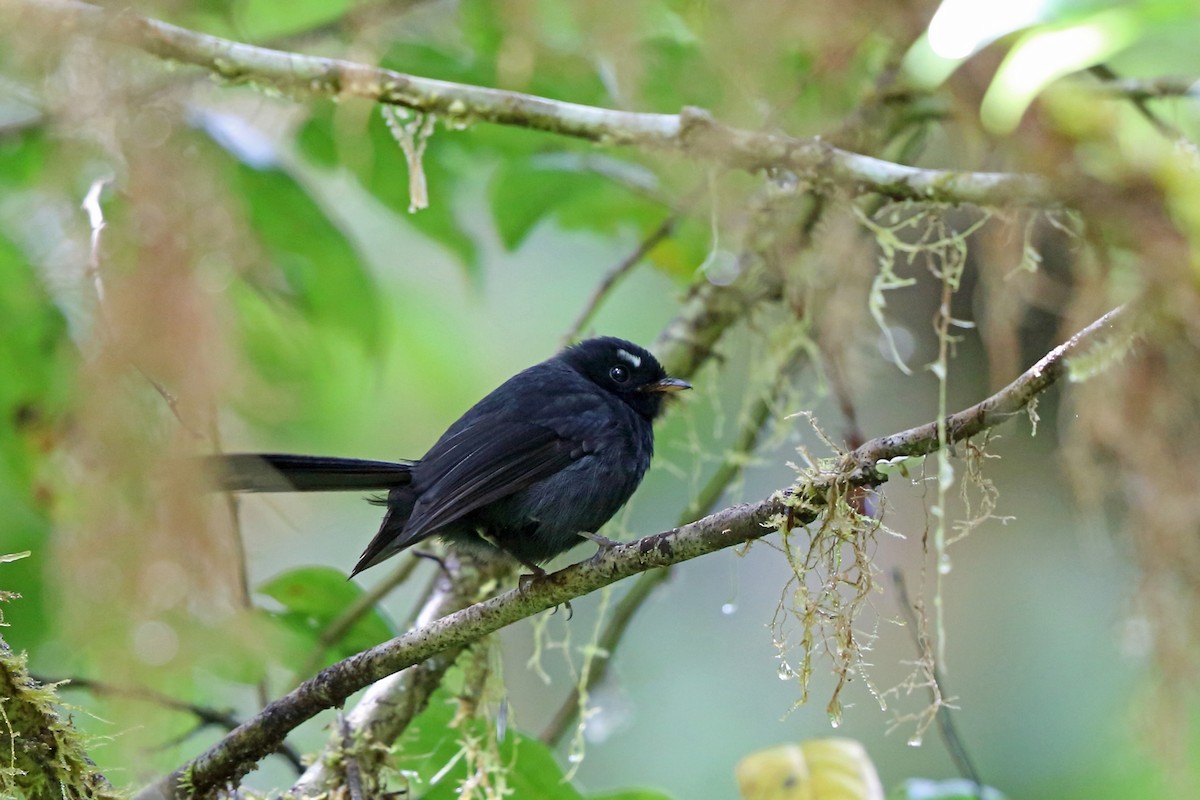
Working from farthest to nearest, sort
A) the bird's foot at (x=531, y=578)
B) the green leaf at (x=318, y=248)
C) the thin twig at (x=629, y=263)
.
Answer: the thin twig at (x=629, y=263) → the green leaf at (x=318, y=248) → the bird's foot at (x=531, y=578)

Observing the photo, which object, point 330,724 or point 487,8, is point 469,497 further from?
point 487,8

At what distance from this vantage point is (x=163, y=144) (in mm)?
2139

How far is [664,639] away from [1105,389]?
5.33m

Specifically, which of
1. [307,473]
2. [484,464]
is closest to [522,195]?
[484,464]

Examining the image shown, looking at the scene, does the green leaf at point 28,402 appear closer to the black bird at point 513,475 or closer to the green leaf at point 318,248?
the green leaf at point 318,248

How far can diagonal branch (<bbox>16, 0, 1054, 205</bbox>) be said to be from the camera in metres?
2.82

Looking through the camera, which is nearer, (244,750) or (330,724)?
(244,750)

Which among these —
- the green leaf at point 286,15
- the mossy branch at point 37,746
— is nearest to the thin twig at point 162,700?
the mossy branch at point 37,746

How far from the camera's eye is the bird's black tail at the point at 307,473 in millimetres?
2865

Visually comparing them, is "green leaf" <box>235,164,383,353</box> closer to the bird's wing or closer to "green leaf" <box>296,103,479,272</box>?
"green leaf" <box>296,103,479,272</box>

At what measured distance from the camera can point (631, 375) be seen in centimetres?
389

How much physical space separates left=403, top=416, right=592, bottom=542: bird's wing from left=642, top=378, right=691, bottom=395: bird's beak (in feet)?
1.63

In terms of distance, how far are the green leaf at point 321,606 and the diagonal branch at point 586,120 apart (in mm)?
1440

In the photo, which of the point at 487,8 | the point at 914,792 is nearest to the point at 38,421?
the point at 487,8
